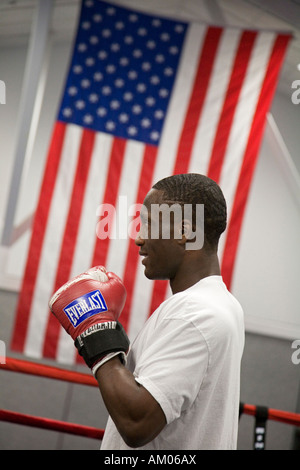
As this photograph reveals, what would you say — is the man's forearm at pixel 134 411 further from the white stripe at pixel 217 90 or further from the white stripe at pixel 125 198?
→ the white stripe at pixel 217 90

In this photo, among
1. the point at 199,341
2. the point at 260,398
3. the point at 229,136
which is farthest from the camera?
the point at 260,398

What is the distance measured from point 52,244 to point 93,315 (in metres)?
1.66

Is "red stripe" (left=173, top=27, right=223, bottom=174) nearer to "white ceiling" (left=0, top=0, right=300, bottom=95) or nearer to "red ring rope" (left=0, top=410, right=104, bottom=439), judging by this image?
"white ceiling" (left=0, top=0, right=300, bottom=95)

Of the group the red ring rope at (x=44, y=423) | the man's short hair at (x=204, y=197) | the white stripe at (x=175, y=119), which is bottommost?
the red ring rope at (x=44, y=423)

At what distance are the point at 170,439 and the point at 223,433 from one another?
0.41ft

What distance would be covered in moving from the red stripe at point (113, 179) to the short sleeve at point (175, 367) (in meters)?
1.79

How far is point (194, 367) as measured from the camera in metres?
1.00

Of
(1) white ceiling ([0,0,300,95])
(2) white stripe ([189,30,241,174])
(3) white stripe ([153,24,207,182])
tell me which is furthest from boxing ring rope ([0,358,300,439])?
(1) white ceiling ([0,0,300,95])

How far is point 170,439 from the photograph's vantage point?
106 centimetres

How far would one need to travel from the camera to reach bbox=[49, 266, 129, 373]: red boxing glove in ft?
3.51

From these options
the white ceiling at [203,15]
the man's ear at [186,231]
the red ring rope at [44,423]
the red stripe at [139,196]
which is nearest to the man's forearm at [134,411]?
the man's ear at [186,231]

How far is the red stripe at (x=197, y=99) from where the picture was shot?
2805mm
